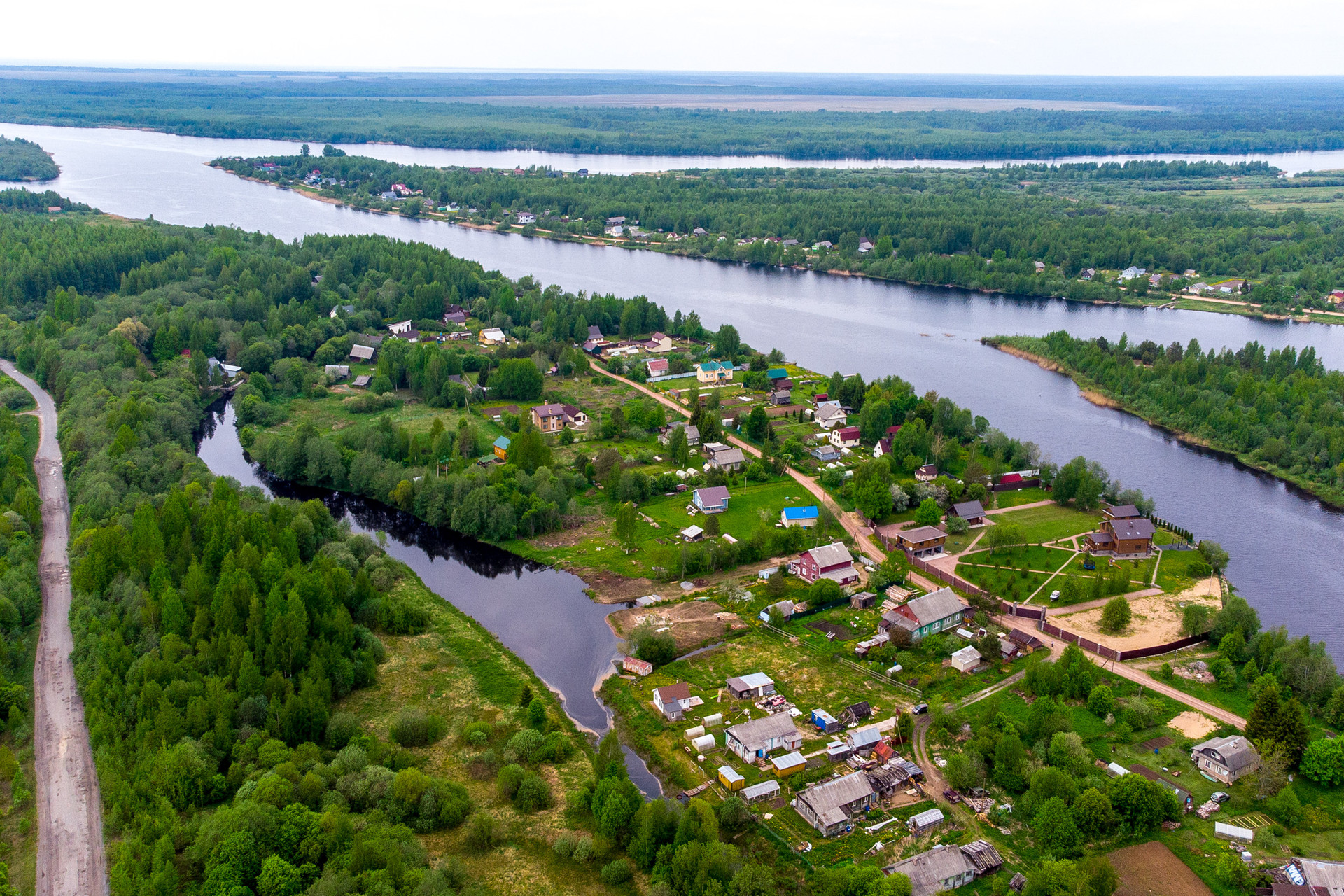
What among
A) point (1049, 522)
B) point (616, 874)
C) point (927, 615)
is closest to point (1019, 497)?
point (1049, 522)

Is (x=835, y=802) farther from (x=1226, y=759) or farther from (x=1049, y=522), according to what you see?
(x=1049, y=522)

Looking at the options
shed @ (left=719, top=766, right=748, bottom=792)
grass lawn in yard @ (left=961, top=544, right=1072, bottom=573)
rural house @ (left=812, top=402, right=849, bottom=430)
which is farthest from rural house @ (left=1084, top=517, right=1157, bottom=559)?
shed @ (left=719, top=766, right=748, bottom=792)

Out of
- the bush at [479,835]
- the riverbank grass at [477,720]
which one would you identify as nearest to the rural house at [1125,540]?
the riverbank grass at [477,720]

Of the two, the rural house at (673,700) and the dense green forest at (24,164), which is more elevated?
the dense green forest at (24,164)

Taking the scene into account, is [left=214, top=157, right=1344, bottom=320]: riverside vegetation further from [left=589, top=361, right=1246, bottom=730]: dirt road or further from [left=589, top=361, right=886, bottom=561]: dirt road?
[left=589, top=361, right=1246, bottom=730]: dirt road

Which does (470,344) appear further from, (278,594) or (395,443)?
(278,594)

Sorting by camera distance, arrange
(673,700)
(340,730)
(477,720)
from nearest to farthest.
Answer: (340,730) < (477,720) < (673,700)

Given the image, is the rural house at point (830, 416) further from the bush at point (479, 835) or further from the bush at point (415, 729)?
the bush at point (479, 835)
